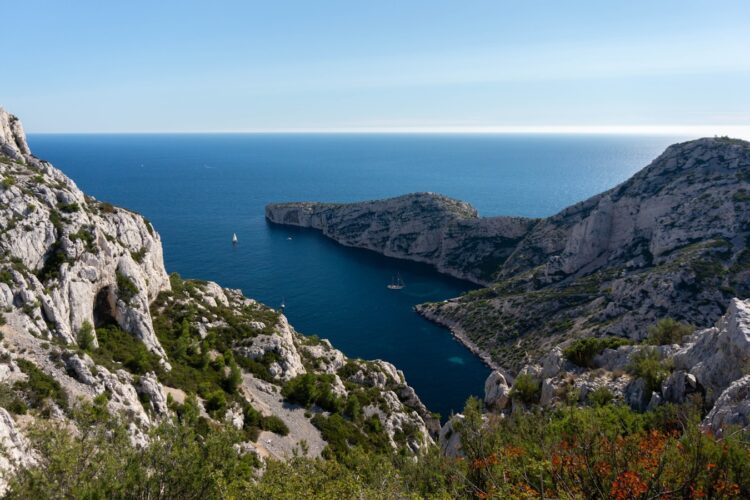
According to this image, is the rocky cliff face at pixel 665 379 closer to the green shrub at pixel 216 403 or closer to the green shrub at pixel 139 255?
the green shrub at pixel 216 403

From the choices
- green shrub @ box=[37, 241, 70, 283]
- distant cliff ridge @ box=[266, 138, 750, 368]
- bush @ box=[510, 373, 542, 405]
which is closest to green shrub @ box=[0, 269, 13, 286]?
green shrub @ box=[37, 241, 70, 283]

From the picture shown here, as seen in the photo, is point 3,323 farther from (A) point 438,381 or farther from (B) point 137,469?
(A) point 438,381

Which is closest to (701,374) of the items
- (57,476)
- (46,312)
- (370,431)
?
(370,431)

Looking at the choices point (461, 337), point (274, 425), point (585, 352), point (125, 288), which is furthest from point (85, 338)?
point (461, 337)

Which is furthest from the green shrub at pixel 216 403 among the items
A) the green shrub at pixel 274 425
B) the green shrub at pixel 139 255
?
the green shrub at pixel 139 255

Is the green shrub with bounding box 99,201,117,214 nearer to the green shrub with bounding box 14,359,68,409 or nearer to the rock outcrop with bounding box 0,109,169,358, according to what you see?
the rock outcrop with bounding box 0,109,169,358

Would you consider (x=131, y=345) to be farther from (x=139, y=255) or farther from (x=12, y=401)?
(x=12, y=401)
